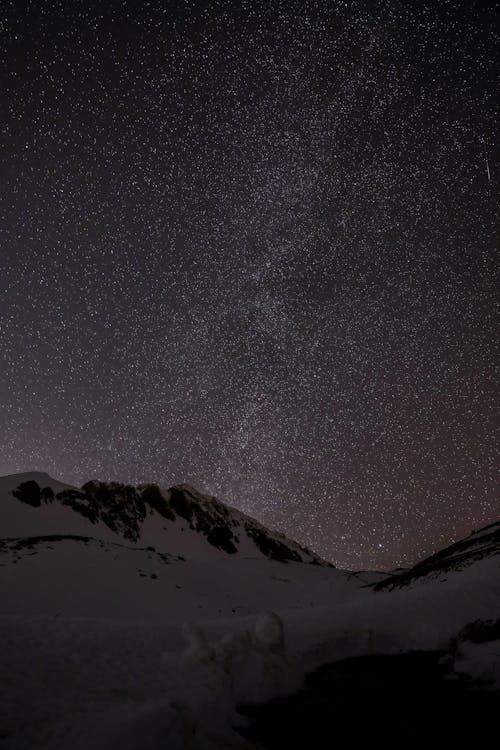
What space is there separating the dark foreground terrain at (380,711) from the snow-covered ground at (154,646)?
539 millimetres

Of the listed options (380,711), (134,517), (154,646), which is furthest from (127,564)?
(134,517)

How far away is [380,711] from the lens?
691 centimetres

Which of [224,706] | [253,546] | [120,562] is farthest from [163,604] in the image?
[253,546]

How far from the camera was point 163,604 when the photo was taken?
2277cm

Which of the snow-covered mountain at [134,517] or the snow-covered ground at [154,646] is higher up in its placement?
the snow-covered mountain at [134,517]

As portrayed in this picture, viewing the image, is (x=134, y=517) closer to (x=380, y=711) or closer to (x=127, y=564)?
(x=127, y=564)

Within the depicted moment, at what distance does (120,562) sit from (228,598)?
26.9ft

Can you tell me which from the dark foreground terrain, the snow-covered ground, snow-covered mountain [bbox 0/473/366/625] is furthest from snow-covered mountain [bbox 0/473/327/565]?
the dark foreground terrain

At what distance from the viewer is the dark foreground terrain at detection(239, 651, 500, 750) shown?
5785 millimetres

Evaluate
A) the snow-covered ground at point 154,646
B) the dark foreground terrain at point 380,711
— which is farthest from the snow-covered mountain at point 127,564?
the dark foreground terrain at point 380,711

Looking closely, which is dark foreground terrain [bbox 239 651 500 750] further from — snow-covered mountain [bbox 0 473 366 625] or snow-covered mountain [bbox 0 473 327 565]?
snow-covered mountain [bbox 0 473 327 565]

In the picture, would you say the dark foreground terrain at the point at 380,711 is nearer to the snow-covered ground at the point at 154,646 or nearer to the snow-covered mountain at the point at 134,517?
the snow-covered ground at the point at 154,646

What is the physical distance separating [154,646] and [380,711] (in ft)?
19.6

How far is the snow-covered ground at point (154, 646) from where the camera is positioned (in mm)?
5375
